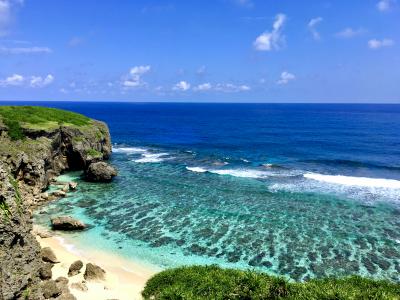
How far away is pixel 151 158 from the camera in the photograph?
8150 centimetres

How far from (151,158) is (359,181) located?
143 feet

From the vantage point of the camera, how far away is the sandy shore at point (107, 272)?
28203 mm

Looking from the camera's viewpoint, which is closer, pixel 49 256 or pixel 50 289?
pixel 50 289

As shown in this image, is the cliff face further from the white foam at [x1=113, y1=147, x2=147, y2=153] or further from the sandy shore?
the white foam at [x1=113, y1=147, x2=147, y2=153]

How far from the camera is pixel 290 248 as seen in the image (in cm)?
3697

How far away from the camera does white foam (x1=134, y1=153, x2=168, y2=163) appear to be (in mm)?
78000

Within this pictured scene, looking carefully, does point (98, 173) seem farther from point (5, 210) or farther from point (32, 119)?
point (5, 210)

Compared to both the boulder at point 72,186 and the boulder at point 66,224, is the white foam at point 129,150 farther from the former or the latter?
the boulder at point 66,224

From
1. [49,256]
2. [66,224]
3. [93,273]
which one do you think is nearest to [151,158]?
[66,224]

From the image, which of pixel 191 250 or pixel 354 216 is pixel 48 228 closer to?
pixel 191 250

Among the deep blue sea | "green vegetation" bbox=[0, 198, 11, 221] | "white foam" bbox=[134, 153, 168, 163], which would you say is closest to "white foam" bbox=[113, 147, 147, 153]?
the deep blue sea

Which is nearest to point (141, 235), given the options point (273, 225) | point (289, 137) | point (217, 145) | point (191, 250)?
point (191, 250)

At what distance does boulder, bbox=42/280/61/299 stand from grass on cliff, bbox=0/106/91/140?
113 ft

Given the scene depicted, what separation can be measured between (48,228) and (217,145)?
6513 cm
